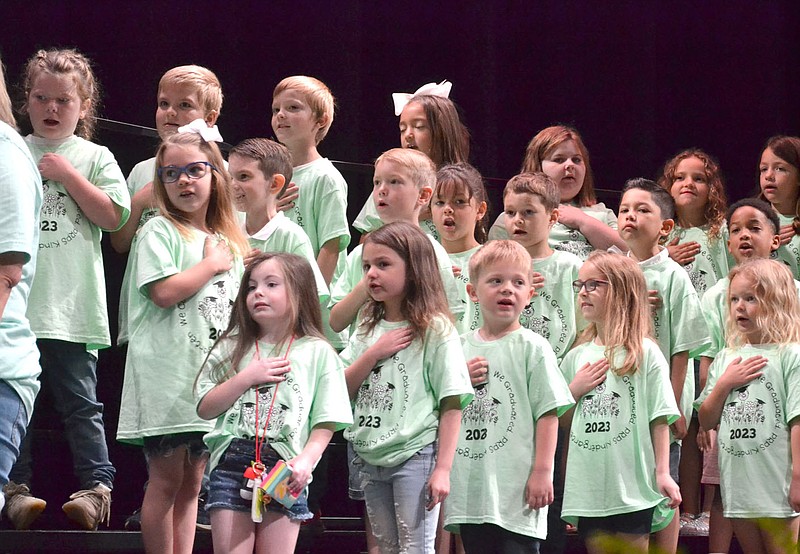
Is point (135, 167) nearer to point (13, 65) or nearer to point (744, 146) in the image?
point (13, 65)

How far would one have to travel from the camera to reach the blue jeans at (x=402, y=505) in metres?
2.97

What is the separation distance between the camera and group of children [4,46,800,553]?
2.98 meters

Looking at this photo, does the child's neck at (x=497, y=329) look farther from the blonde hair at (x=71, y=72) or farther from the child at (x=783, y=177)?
the child at (x=783, y=177)

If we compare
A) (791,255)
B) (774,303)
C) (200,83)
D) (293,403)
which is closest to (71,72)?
(200,83)

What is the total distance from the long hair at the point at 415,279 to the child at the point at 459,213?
524 millimetres

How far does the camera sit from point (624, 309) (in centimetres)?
359

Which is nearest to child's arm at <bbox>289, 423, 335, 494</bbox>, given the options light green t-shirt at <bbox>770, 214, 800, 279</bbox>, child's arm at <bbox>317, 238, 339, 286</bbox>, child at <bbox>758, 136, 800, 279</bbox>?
child's arm at <bbox>317, 238, 339, 286</bbox>

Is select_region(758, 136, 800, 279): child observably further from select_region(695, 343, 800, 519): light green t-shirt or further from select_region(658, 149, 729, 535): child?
select_region(695, 343, 800, 519): light green t-shirt

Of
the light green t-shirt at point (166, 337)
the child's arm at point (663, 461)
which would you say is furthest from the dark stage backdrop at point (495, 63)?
the light green t-shirt at point (166, 337)

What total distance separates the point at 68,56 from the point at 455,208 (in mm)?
1343

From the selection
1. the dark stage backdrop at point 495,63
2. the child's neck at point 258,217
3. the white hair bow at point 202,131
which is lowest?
the child's neck at point 258,217

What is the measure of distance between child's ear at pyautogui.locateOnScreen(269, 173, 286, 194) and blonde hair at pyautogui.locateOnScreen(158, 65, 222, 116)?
1.98ft

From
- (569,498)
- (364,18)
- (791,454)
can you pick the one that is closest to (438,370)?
(569,498)

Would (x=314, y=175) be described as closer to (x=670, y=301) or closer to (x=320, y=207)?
(x=320, y=207)
